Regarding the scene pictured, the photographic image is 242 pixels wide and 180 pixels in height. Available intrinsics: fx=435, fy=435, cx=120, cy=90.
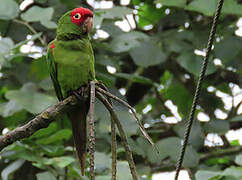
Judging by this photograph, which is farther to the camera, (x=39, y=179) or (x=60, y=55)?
(x=39, y=179)

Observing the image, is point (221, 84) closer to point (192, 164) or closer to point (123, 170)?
point (192, 164)

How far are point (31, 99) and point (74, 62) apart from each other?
0.62m

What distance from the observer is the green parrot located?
1.90 meters

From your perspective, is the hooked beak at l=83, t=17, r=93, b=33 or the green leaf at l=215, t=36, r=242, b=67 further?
the green leaf at l=215, t=36, r=242, b=67

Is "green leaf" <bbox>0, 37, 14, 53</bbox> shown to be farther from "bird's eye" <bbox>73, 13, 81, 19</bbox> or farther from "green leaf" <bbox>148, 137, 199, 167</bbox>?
"green leaf" <bbox>148, 137, 199, 167</bbox>

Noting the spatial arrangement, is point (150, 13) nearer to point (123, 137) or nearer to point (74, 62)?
point (74, 62)

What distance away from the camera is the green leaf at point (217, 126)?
9.25 ft

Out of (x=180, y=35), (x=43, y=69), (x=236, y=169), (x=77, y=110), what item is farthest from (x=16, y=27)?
(x=236, y=169)

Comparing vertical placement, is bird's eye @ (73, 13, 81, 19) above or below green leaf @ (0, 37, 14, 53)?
above

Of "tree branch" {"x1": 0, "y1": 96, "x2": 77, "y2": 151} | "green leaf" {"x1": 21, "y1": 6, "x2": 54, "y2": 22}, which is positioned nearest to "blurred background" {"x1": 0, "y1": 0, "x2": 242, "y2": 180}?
"green leaf" {"x1": 21, "y1": 6, "x2": 54, "y2": 22}

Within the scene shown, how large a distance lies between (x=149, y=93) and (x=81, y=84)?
1925 millimetres

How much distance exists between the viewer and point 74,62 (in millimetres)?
1946

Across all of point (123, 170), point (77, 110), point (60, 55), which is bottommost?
point (123, 170)

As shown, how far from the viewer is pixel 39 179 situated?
2.22 meters
